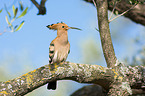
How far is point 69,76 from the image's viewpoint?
2.85 metres

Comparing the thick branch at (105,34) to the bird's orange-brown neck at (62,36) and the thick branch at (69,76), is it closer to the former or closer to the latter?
the thick branch at (69,76)

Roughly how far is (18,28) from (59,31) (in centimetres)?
65

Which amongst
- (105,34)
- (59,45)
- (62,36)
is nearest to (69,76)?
(59,45)

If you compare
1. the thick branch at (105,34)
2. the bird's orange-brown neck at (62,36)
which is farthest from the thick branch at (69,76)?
the bird's orange-brown neck at (62,36)

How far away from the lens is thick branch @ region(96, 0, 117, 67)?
3545 mm

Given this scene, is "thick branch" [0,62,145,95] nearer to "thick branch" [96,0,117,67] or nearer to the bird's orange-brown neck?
"thick branch" [96,0,117,67]

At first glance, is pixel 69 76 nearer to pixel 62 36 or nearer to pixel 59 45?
pixel 59 45

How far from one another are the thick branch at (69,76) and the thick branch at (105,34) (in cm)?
23

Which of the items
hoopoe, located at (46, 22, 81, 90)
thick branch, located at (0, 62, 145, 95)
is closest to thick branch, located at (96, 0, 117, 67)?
thick branch, located at (0, 62, 145, 95)

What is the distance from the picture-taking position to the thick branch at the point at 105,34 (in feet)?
11.6

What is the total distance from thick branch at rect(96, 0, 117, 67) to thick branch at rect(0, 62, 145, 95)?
23 cm

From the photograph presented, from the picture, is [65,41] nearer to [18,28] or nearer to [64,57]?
[64,57]

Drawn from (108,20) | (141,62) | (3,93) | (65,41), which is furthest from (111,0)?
(3,93)

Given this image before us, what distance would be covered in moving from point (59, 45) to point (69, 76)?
1.82ft
